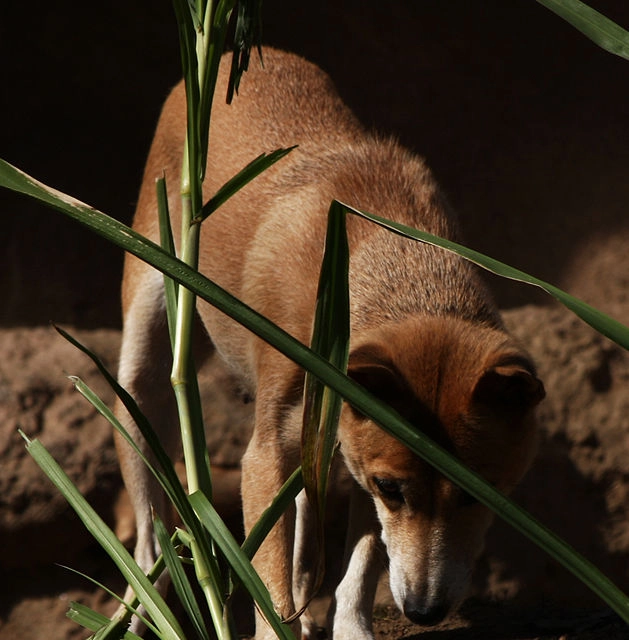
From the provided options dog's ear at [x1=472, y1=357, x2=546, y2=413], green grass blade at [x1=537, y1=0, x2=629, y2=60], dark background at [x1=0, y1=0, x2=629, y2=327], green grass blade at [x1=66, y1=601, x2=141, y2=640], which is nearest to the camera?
green grass blade at [x1=537, y1=0, x2=629, y2=60]

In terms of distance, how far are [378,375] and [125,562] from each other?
61.0 inches

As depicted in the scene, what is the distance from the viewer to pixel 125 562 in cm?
198

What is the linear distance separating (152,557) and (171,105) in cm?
224

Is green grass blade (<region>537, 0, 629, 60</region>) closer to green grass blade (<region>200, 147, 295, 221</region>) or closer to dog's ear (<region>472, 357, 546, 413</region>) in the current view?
green grass blade (<region>200, 147, 295, 221</region>)

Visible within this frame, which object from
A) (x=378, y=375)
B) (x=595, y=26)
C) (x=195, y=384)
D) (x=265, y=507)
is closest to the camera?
(x=595, y=26)

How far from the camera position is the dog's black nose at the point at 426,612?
357 cm

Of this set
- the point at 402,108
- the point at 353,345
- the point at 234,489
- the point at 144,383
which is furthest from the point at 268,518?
the point at 402,108

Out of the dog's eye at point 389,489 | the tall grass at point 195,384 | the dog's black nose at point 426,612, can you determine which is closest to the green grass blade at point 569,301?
the tall grass at point 195,384

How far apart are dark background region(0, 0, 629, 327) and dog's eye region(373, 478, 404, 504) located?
3.23 m

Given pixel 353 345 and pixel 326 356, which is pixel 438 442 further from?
pixel 326 356

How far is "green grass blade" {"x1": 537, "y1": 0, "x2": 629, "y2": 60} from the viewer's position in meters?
1.45

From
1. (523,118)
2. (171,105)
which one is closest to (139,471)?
(171,105)

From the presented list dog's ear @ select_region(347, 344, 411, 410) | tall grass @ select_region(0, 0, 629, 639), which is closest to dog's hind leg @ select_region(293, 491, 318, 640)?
dog's ear @ select_region(347, 344, 411, 410)

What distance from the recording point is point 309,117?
4812mm
